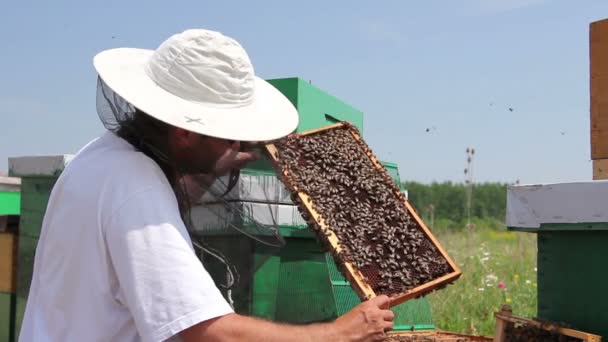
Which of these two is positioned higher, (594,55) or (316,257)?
(594,55)

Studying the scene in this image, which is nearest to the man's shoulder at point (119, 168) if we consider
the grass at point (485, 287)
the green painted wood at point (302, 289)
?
the green painted wood at point (302, 289)

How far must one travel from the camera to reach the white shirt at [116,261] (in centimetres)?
186

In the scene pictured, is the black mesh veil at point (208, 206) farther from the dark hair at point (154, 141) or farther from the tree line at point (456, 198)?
the tree line at point (456, 198)

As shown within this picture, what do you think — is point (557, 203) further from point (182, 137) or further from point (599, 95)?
point (182, 137)

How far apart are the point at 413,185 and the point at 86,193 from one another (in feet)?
84.0

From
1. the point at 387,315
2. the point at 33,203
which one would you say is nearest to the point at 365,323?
the point at 387,315

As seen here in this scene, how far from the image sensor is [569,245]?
307 centimetres

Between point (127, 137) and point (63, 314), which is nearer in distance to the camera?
point (63, 314)

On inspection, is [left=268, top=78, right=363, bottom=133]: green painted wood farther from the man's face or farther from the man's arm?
the man's face

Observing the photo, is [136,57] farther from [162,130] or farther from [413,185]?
[413,185]

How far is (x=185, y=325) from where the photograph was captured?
6.07 feet

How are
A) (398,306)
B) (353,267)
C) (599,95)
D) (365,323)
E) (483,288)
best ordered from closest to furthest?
(365,323) → (353,267) → (599,95) → (398,306) → (483,288)

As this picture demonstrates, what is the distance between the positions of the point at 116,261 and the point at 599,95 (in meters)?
2.89

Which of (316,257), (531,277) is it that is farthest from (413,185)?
(316,257)
